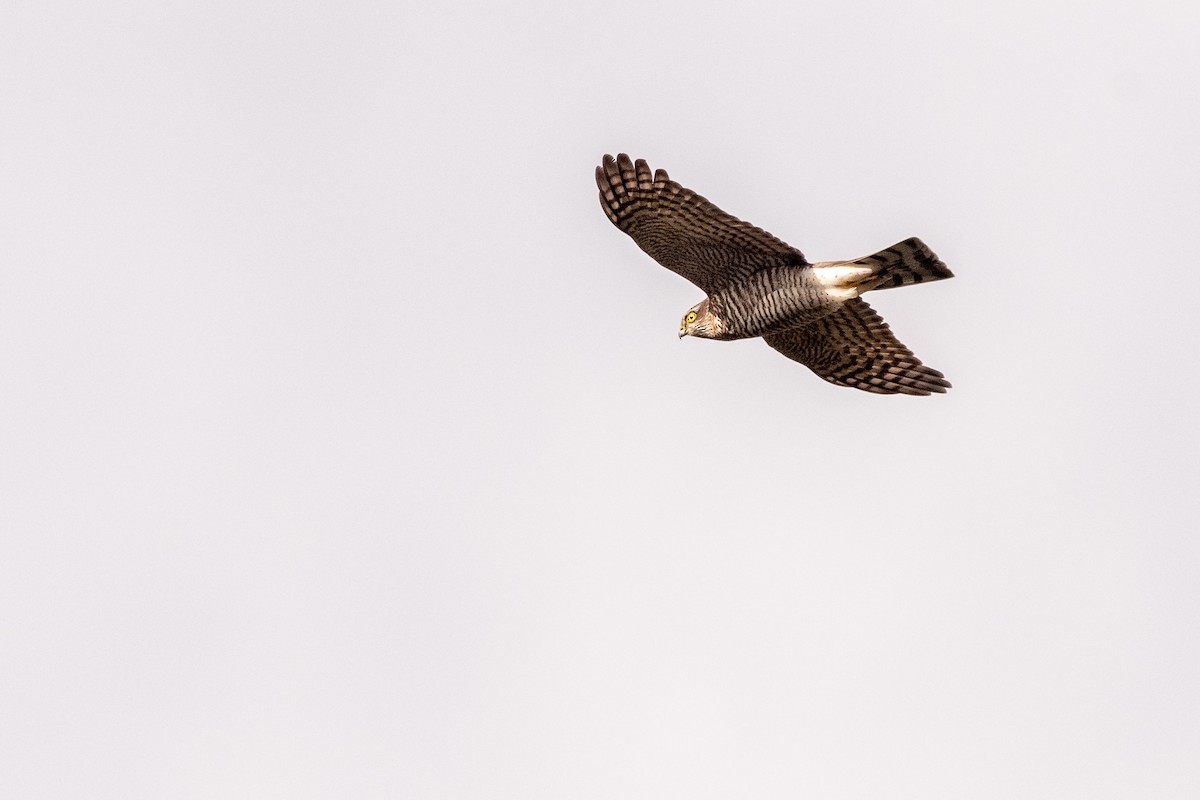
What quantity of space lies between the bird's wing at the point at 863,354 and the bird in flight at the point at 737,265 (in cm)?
18

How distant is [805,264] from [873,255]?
79 cm

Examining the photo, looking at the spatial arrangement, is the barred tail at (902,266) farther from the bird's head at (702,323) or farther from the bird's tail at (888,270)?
the bird's head at (702,323)

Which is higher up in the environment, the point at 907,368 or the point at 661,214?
the point at 661,214

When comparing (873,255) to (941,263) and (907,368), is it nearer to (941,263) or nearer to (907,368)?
(941,263)

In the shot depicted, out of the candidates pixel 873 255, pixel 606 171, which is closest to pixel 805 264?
pixel 873 255

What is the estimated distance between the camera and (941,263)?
18.5m

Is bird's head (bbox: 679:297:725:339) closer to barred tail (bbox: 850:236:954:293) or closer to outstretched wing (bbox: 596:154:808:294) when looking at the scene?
outstretched wing (bbox: 596:154:808:294)

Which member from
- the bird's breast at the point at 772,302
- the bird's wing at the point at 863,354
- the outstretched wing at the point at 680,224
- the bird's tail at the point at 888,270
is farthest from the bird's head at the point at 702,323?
the bird's tail at the point at 888,270

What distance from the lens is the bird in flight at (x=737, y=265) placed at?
19094mm

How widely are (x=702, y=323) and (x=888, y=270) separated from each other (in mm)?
2230

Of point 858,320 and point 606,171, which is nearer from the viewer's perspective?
point 606,171

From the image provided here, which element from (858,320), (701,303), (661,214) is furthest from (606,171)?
(858,320)

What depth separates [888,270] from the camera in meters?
19.1

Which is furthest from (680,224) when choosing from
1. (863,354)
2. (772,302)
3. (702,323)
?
(863,354)
